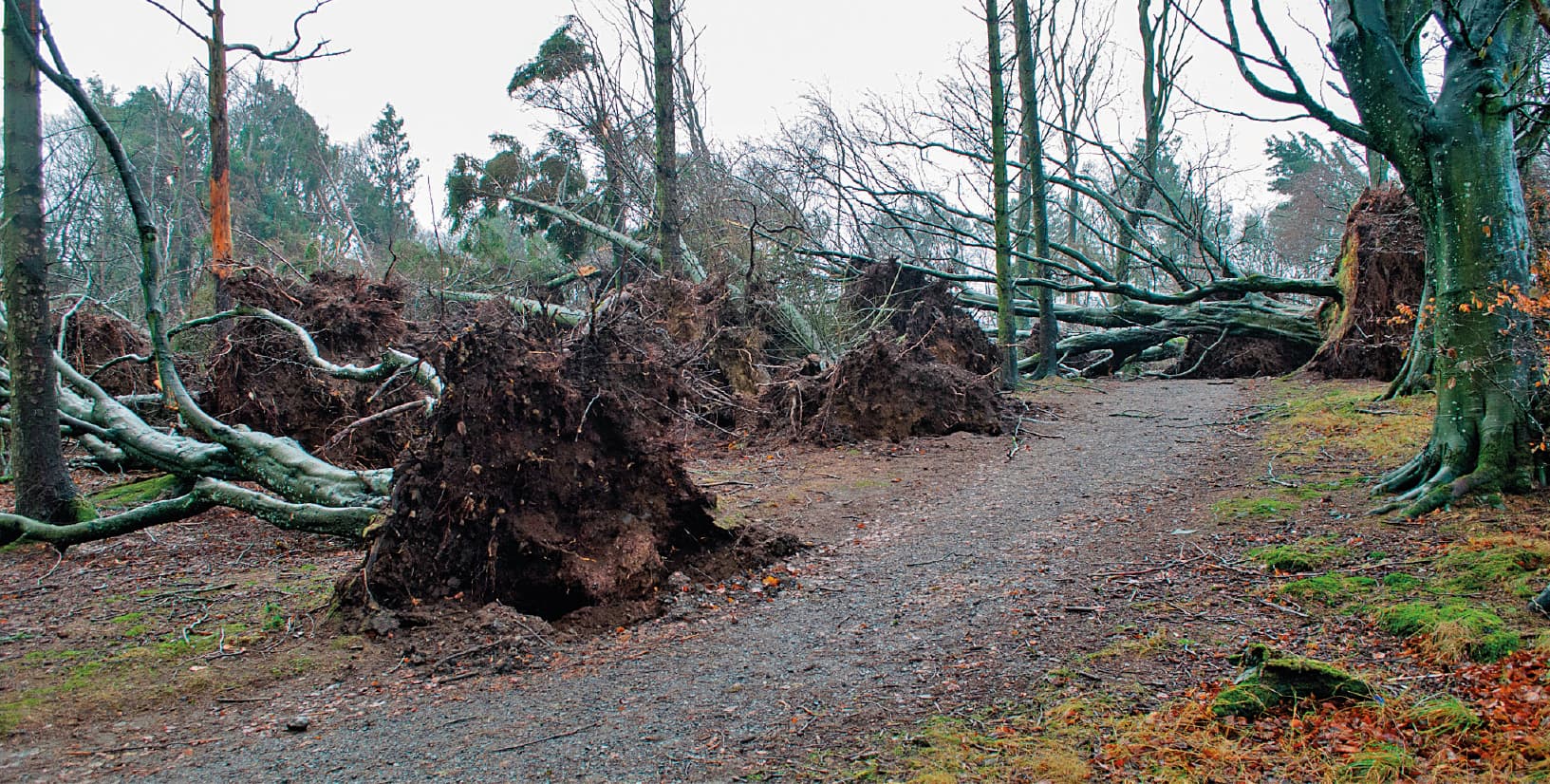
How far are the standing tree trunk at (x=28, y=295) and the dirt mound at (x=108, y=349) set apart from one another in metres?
4.71

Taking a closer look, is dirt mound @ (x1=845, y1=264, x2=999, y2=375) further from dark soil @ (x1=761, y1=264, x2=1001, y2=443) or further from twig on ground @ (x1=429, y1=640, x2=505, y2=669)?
twig on ground @ (x1=429, y1=640, x2=505, y2=669)

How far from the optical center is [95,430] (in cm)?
699

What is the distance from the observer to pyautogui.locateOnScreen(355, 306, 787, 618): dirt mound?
4352mm

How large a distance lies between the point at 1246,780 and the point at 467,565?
3.48 meters

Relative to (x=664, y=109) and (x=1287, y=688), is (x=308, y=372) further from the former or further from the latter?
(x=1287, y=688)

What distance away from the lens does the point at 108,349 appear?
428 inches

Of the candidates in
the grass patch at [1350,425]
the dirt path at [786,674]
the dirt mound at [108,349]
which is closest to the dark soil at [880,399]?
the grass patch at [1350,425]

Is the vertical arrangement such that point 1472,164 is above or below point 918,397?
above

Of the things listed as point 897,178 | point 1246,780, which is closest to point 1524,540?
point 1246,780

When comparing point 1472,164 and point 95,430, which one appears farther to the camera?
point 95,430

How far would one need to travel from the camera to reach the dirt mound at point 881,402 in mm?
9609

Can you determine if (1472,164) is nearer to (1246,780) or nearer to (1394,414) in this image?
(1394,414)

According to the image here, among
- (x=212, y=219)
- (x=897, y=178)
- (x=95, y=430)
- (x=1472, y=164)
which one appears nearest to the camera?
(x=1472, y=164)

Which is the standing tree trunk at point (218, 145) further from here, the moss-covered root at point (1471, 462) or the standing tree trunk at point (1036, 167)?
the moss-covered root at point (1471, 462)
